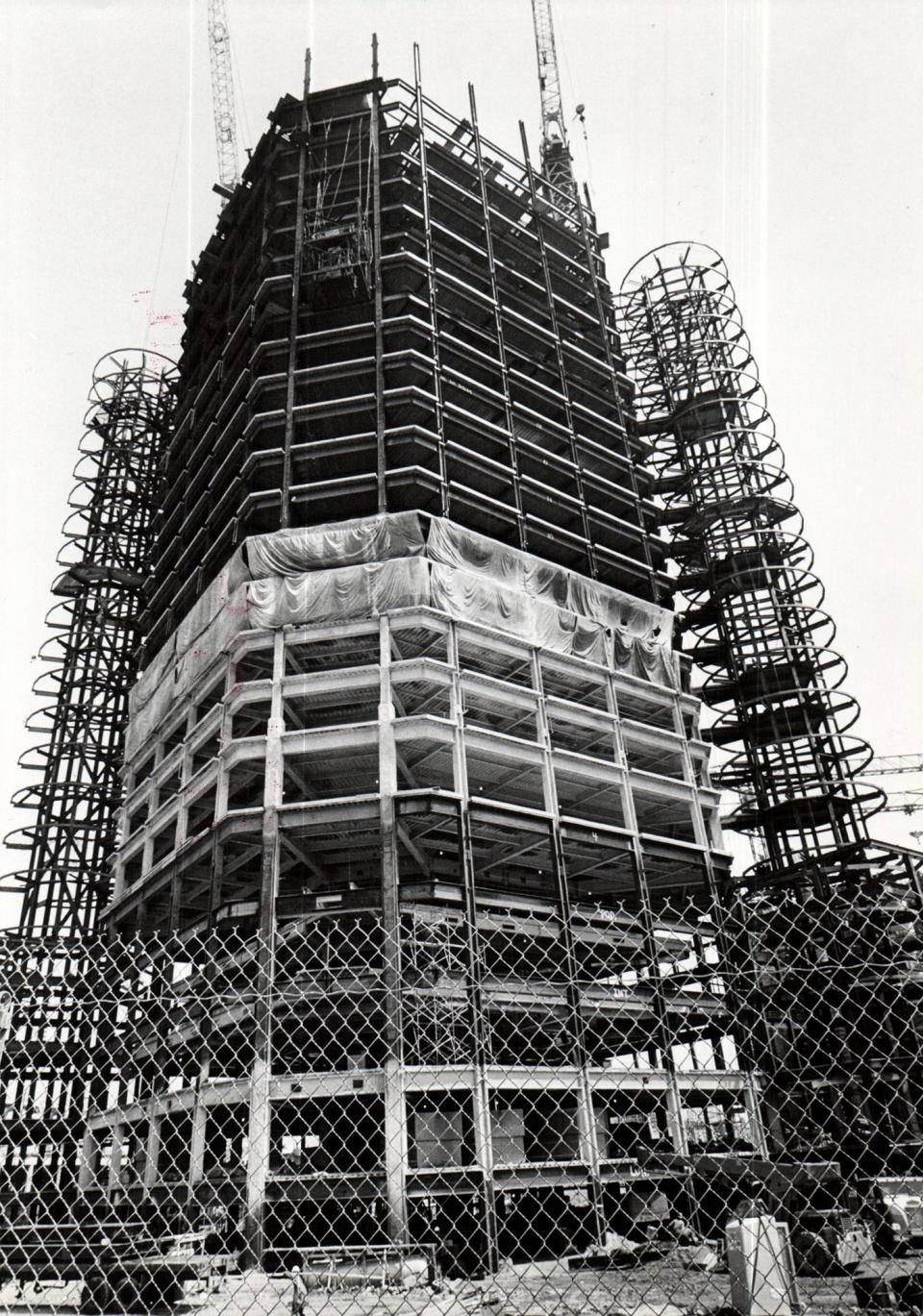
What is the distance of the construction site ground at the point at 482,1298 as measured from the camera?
1142 centimetres

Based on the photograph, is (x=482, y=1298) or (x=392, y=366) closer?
(x=482, y=1298)

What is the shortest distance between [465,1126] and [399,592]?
17.2 metres

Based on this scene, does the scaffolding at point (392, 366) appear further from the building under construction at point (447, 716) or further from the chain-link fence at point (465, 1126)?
the chain-link fence at point (465, 1126)

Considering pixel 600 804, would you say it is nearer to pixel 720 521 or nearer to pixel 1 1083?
pixel 720 521

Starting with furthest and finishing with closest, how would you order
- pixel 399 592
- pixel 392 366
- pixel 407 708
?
1. pixel 392 366
2. pixel 407 708
3. pixel 399 592

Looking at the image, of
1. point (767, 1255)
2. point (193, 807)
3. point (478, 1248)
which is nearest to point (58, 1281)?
point (767, 1255)

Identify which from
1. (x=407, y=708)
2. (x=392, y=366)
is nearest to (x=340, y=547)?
(x=407, y=708)

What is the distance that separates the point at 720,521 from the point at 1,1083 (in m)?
47.2

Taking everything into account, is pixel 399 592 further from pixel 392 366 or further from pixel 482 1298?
pixel 482 1298

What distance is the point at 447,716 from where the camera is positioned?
125 ft

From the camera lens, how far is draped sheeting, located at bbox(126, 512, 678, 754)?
118 ft

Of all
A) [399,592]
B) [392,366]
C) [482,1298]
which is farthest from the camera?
[392,366]

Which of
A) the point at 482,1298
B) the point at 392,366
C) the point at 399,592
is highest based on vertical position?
the point at 392,366

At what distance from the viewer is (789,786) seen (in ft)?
151
